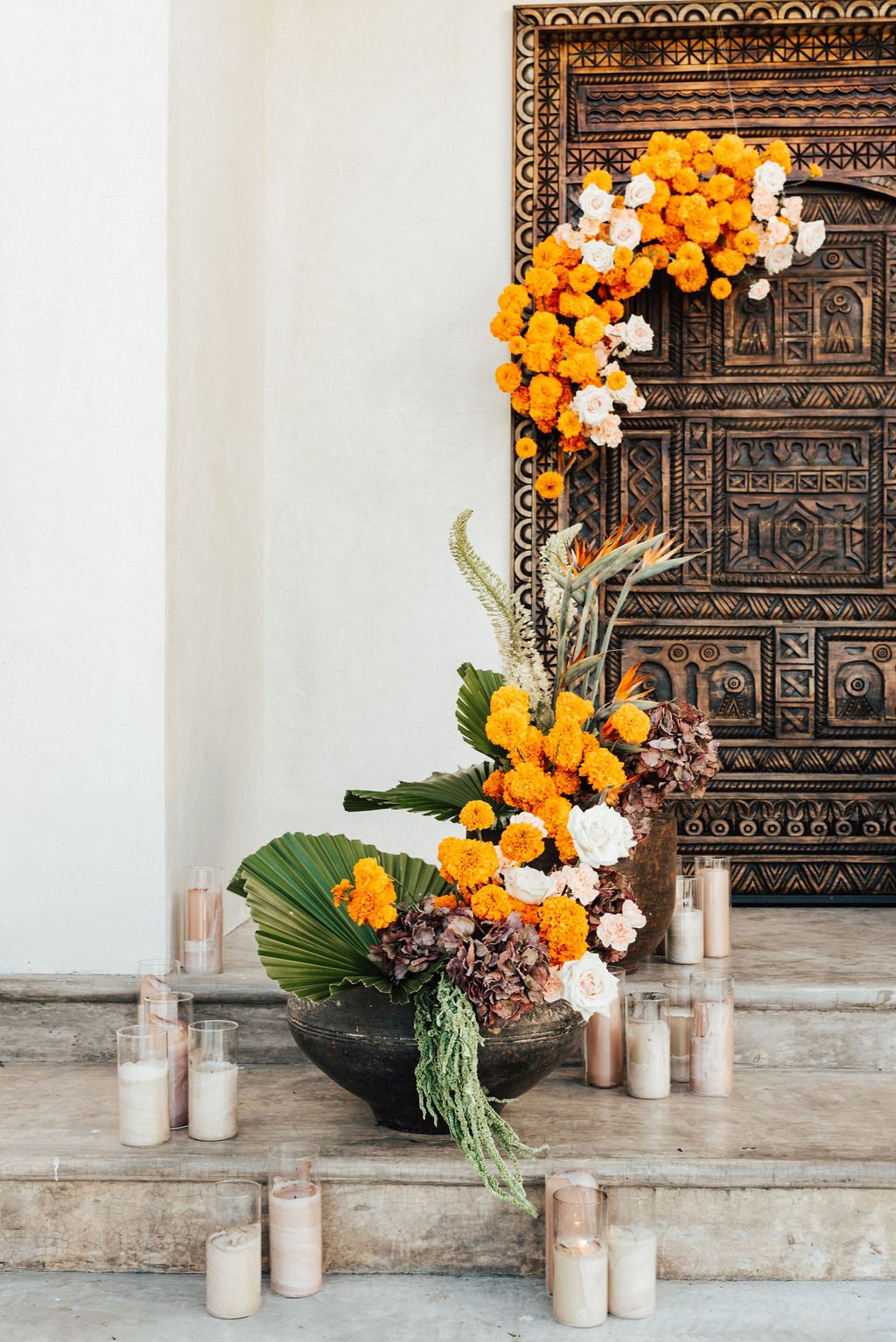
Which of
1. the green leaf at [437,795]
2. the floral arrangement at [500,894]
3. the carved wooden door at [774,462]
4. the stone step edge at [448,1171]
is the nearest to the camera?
the floral arrangement at [500,894]

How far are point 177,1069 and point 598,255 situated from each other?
6.98 ft

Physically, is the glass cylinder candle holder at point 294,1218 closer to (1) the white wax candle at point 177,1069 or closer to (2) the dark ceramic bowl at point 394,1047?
(2) the dark ceramic bowl at point 394,1047

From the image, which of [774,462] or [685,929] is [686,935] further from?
[774,462]

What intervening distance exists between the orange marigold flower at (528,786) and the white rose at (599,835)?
2.8 inches

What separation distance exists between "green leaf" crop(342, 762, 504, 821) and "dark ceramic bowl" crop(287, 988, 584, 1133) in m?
0.52

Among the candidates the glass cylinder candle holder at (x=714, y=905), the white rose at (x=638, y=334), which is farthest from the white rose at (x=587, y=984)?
the white rose at (x=638, y=334)

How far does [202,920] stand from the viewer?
2482 millimetres

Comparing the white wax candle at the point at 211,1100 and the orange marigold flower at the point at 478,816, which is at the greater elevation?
the orange marigold flower at the point at 478,816

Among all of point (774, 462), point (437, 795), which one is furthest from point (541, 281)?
point (437, 795)

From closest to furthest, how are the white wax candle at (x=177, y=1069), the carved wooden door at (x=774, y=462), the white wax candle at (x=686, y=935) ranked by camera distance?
the white wax candle at (x=177, y=1069)
the white wax candle at (x=686, y=935)
the carved wooden door at (x=774, y=462)

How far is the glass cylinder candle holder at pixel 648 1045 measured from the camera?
7.07 feet

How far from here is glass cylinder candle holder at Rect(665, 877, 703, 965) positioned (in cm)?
262

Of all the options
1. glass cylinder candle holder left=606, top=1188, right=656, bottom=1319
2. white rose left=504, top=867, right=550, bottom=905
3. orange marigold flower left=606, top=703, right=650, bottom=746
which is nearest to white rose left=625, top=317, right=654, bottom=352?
orange marigold flower left=606, top=703, right=650, bottom=746

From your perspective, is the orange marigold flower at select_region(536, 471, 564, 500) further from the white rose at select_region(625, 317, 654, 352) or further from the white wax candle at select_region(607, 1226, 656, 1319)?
the white wax candle at select_region(607, 1226, 656, 1319)
